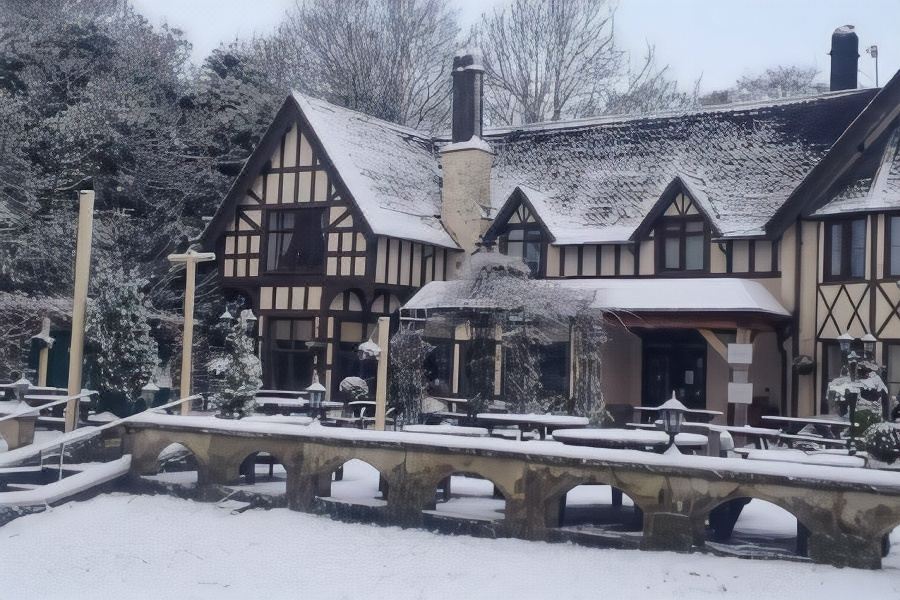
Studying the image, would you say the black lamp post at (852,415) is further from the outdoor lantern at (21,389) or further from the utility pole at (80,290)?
the outdoor lantern at (21,389)

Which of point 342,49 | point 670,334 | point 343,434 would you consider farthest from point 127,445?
point 342,49

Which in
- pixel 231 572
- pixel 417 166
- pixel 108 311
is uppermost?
pixel 417 166

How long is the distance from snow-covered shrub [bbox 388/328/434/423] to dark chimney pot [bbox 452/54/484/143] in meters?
7.40

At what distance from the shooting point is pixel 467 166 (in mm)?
22859

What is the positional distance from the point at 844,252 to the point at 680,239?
338 cm

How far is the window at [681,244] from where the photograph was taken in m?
19.7

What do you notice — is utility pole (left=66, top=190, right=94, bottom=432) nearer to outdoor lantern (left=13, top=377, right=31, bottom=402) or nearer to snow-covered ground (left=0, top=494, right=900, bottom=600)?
outdoor lantern (left=13, top=377, right=31, bottom=402)

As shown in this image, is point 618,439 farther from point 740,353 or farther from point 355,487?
point 740,353

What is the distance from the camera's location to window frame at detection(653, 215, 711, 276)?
771 inches

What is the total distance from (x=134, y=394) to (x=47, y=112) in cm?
1360

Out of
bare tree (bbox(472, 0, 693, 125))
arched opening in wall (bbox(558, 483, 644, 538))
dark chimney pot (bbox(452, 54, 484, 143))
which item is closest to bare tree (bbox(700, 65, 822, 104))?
bare tree (bbox(472, 0, 693, 125))

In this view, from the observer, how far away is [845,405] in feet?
48.8

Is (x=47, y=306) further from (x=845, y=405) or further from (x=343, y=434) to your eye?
(x=845, y=405)

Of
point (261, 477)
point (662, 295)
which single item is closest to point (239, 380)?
point (261, 477)
